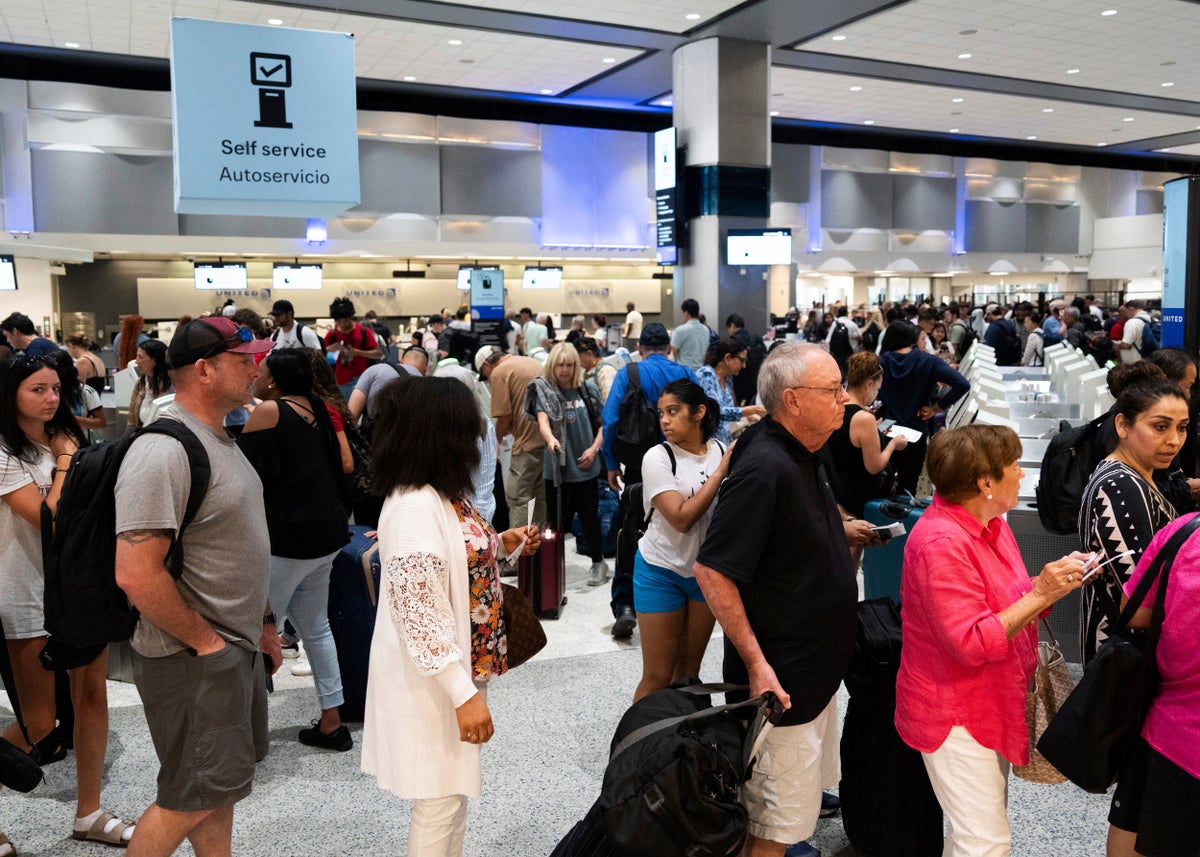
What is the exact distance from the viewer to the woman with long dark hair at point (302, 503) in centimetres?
356

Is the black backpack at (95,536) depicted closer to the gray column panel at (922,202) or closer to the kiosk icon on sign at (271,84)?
the kiosk icon on sign at (271,84)

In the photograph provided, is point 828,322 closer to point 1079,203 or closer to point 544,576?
point 544,576

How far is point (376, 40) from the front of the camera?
12242 millimetres

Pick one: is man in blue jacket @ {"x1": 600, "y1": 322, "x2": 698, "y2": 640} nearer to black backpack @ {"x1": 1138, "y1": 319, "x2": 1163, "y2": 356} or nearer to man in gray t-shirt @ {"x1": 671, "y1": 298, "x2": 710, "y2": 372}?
man in gray t-shirt @ {"x1": 671, "y1": 298, "x2": 710, "y2": 372}

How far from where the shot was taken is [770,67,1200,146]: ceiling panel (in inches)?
618

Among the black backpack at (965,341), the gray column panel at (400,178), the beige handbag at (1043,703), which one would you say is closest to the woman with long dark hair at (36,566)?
the beige handbag at (1043,703)

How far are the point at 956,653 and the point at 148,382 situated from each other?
490cm

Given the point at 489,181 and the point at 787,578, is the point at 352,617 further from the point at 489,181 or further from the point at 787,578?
the point at 489,181

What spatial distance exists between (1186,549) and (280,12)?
11.3 m

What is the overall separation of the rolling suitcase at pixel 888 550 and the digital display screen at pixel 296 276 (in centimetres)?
1274

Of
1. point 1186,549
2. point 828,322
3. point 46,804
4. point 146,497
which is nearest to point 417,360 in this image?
point 46,804

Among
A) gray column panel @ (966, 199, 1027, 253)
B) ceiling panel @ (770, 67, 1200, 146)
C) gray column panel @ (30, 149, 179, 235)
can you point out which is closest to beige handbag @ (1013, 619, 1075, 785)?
ceiling panel @ (770, 67, 1200, 146)

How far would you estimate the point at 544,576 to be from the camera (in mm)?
5414

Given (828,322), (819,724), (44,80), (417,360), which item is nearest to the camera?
(819,724)
